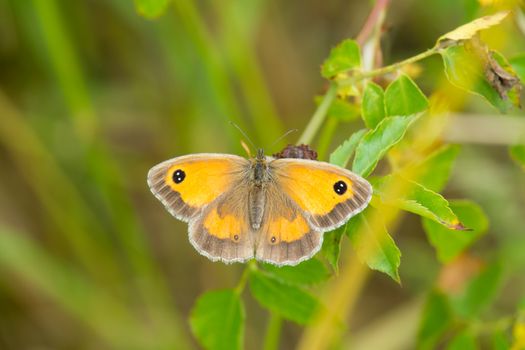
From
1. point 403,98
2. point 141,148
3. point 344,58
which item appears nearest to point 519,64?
point 403,98

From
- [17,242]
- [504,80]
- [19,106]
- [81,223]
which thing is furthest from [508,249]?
[19,106]

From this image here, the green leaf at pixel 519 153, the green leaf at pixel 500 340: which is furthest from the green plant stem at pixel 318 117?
the green leaf at pixel 500 340

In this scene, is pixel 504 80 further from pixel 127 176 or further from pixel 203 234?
pixel 127 176

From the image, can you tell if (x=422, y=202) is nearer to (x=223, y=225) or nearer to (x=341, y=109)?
(x=341, y=109)

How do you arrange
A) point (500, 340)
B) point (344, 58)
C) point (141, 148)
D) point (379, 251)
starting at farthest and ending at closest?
point (141, 148)
point (500, 340)
point (344, 58)
point (379, 251)

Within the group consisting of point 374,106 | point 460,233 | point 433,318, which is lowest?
→ point 433,318

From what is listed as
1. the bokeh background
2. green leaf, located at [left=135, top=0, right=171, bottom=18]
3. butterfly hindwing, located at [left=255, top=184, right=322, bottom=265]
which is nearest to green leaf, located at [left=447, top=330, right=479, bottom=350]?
butterfly hindwing, located at [left=255, top=184, right=322, bottom=265]
